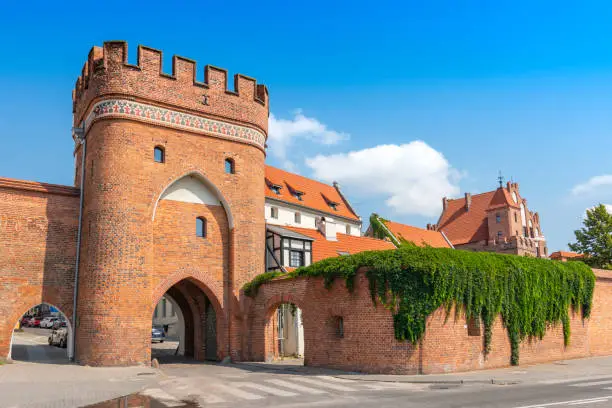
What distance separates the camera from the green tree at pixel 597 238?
141 ft

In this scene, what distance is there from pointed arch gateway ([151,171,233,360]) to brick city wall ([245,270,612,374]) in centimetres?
163

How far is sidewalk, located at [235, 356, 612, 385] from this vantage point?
55.8 feet

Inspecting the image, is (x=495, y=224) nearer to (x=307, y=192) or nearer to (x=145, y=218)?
(x=307, y=192)

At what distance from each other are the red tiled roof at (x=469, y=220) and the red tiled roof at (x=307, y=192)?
24342 mm

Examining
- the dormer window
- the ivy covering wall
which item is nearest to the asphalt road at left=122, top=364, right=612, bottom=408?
the ivy covering wall

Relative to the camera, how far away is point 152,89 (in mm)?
22875

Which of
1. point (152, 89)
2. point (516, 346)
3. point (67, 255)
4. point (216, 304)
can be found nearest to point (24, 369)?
point (67, 255)

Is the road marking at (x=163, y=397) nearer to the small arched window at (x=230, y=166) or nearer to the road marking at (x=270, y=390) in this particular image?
the road marking at (x=270, y=390)

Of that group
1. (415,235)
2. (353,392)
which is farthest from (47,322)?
(353,392)

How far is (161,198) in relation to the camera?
2316 centimetres

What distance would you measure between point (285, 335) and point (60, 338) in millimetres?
13259

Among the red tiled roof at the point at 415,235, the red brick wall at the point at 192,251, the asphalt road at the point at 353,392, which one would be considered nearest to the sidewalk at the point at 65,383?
the asphalt road at the point at 353,392

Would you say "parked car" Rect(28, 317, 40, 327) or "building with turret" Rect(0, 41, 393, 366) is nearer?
"building with turret" Rect(0, 41, 393, 366)

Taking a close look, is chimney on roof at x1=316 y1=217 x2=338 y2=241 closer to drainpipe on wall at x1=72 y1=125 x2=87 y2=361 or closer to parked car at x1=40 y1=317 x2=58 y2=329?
drainpipe on wall at x1=72 y1=125 x2=87 y2=361
